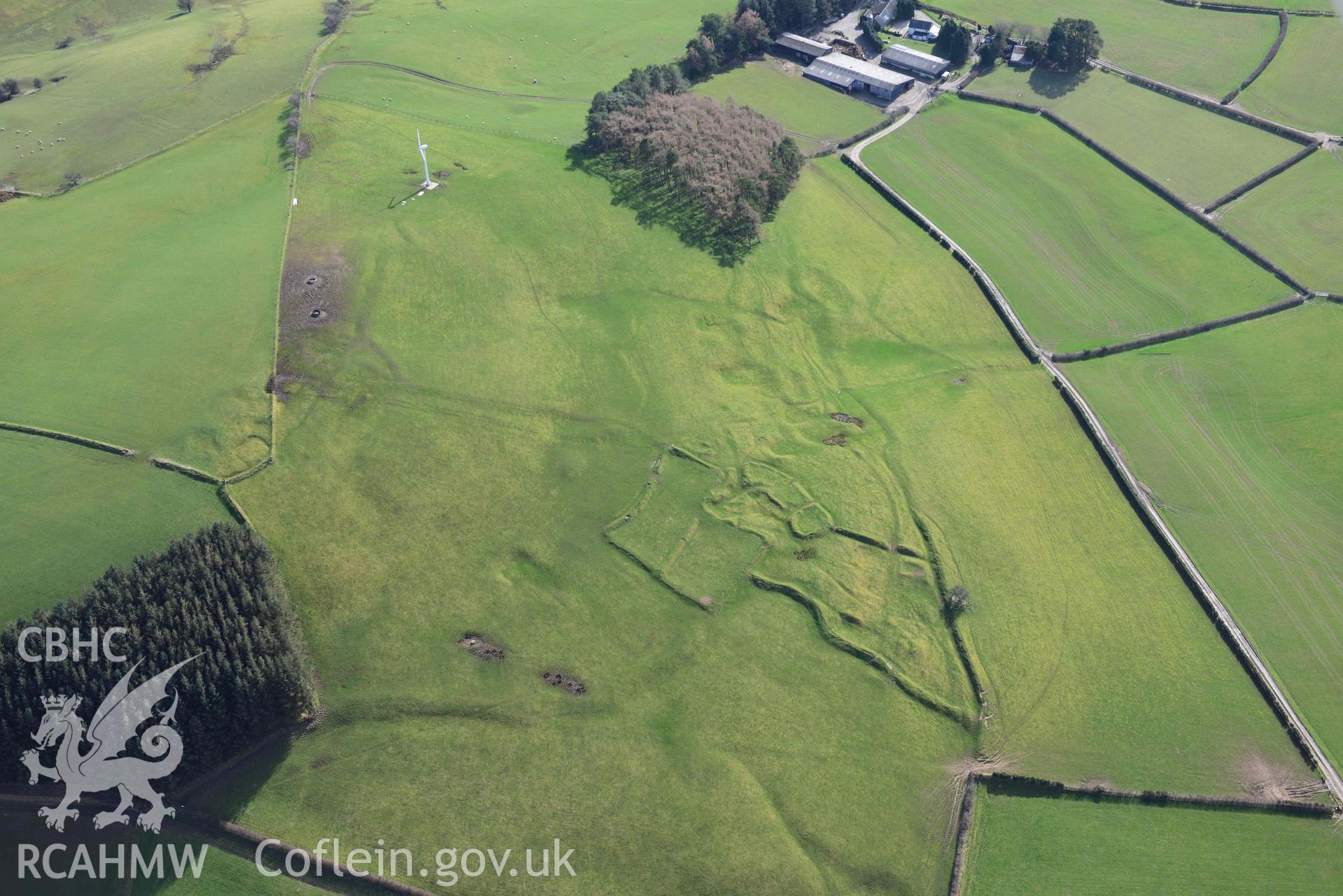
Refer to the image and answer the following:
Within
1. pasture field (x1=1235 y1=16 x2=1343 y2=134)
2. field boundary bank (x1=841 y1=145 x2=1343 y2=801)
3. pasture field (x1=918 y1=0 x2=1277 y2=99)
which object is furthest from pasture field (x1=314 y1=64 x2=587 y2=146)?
pasture field (x1=1235 y1=16 x2=1343 y2=134)

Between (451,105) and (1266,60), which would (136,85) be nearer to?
(451,105)

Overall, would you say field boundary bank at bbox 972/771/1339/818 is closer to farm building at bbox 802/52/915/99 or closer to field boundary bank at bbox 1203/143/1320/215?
field boundary bank at bbox 1203/143/1320/215

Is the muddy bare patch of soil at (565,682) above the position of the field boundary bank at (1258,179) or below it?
below

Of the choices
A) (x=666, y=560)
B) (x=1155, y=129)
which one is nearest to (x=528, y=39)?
(x=1155, y=129)

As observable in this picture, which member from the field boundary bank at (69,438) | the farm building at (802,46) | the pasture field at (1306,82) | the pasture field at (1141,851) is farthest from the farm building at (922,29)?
the field boundary bank at (69,438)

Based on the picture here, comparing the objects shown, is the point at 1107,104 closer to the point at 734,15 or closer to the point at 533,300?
the point at 734,15

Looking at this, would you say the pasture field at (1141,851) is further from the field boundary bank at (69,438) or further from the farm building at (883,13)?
the farm building at (883,13)
